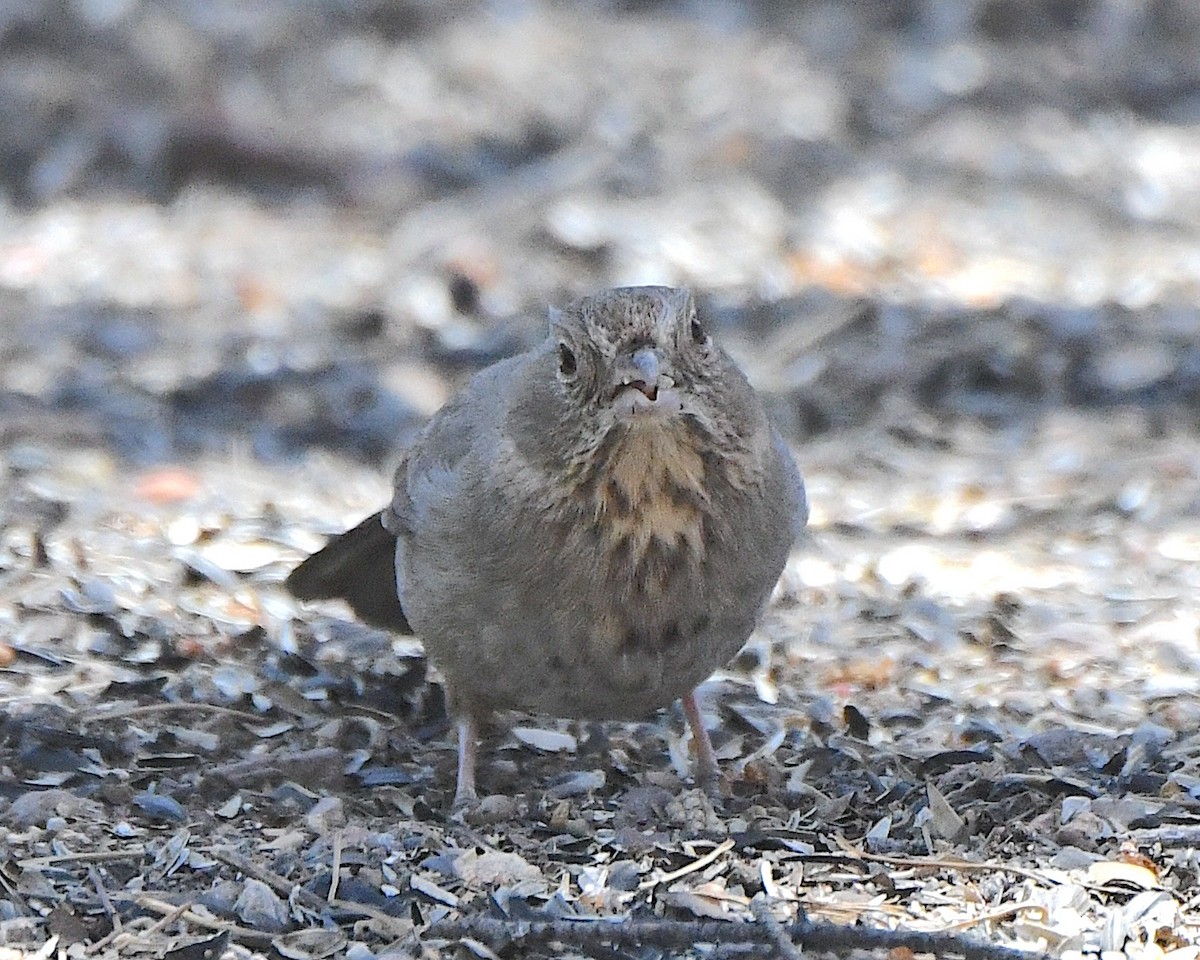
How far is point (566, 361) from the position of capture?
4660 mm

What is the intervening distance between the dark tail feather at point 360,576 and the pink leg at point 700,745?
912 millimetres

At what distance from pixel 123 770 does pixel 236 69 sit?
22.7 ft

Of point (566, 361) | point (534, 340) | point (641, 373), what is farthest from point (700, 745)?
point (534, 340)

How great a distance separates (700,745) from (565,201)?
16.7ft

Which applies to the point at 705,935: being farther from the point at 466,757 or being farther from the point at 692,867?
the point at 466,757

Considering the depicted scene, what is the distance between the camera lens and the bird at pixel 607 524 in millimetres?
4523

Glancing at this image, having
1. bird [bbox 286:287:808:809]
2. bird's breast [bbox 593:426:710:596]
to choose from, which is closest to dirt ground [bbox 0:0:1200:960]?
bird [bbox 286:287:808:809]

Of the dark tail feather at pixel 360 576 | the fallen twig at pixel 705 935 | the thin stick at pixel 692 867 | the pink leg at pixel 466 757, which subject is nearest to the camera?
the fallen twig at pixel 705 935

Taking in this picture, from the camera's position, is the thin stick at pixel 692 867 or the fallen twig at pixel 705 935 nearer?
the fallen twig at pixel 705 935

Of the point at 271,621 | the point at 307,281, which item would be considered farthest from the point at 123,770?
the point at 307,281

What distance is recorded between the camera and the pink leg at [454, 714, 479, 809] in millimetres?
5020

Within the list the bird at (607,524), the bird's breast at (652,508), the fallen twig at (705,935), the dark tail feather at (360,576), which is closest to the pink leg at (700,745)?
the bird at (607,524)

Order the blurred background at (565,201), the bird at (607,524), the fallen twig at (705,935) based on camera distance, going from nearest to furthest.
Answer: the fallen twig at (705,935), the bird at (607,524), the blurred background at (565,201)

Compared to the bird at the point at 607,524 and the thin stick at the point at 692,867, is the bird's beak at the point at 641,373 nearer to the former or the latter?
the bird at the point at 607,524
